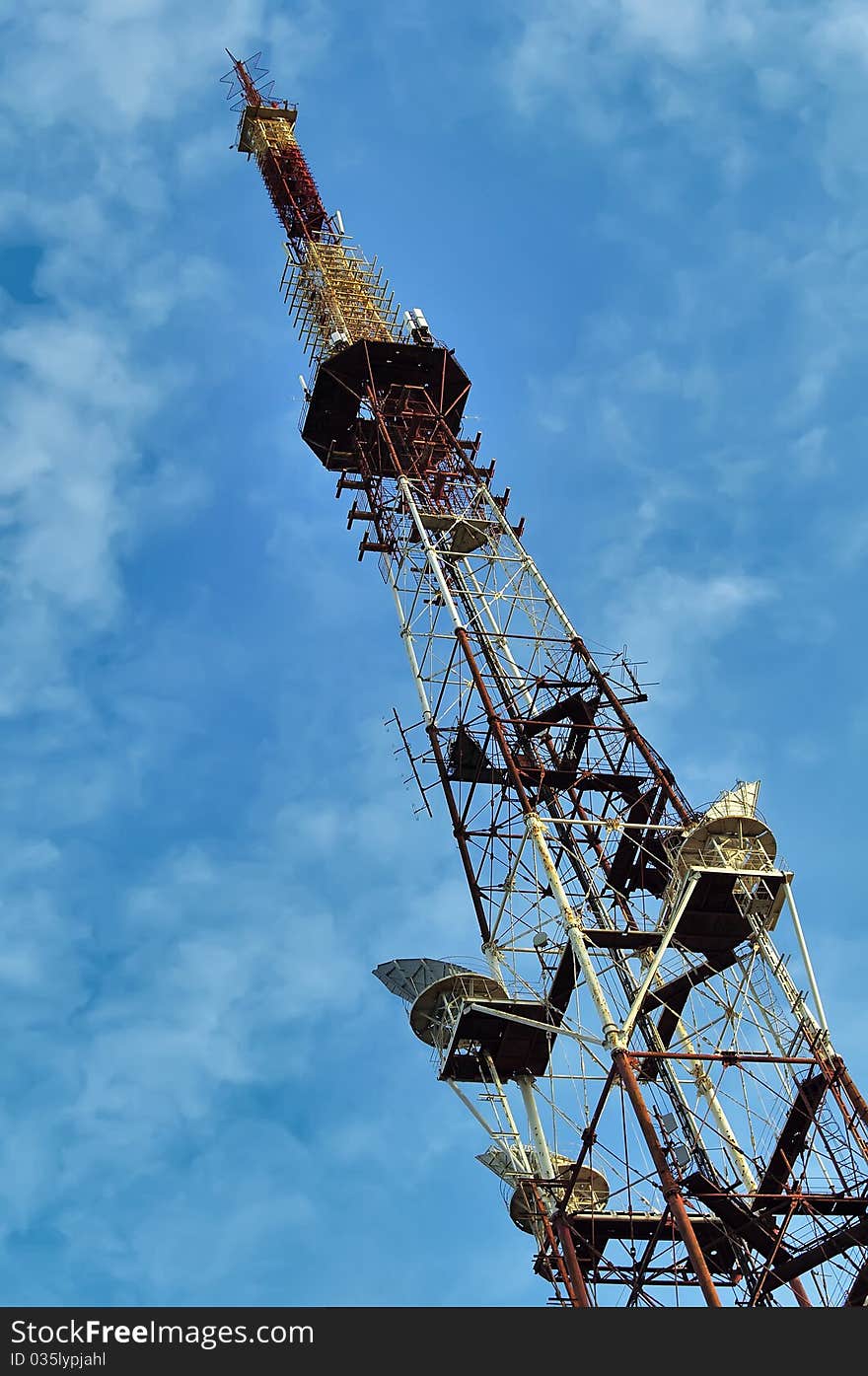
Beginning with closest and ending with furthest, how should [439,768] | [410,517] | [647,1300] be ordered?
1. [647,1300]
2. [439,768]
3. [410,517]

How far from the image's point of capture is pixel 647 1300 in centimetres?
4788

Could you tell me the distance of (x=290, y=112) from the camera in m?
99.2

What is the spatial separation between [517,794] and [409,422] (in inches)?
1145

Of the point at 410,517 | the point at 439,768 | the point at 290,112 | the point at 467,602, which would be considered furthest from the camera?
the point at 290,112
